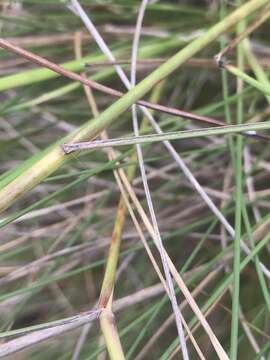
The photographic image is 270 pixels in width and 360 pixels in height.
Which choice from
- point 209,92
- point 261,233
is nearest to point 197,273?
point 261,233

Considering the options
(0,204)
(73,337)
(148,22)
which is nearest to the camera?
(0,204)

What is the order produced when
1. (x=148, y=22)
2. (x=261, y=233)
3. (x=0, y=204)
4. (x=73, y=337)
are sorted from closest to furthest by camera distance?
(x=0, y=204), (x=261, y=233), (x=73, y=337), (x=148, y=22)

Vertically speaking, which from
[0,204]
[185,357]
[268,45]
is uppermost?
[268,45]

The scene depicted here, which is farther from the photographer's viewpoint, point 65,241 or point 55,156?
point 65,241

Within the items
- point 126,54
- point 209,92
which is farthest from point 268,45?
point 126,54

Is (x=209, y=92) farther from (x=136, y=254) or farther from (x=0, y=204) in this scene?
(x=0, y=204)

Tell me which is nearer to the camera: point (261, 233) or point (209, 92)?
point (261, 233)

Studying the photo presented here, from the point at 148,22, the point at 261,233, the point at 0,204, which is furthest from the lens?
the point at 148,22

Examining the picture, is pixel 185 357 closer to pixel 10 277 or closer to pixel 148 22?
pixel 10 277

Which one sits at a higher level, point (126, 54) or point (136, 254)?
point (126, 54)
